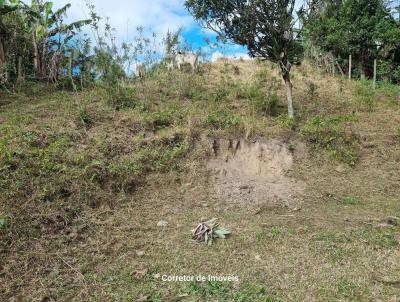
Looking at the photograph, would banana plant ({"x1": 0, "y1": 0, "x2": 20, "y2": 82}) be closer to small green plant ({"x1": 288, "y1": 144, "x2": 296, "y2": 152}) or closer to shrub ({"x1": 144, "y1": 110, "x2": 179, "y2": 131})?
shrub ({"x1": 144, "y1": 110, "x2": 179, "y2": 131})

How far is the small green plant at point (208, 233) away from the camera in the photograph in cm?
464

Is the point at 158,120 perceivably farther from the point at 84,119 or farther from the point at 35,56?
the point at 35,56

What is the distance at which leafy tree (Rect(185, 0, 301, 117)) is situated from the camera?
312 inches

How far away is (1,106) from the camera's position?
25.5 ft

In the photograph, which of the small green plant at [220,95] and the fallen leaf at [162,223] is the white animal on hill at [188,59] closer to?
the small green plant at [220,95]

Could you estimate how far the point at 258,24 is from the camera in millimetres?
8055

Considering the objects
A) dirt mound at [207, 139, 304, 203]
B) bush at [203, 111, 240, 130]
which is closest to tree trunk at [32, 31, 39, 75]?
bush at [203, 111, 240, 130]

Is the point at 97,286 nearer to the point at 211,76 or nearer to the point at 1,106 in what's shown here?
the point at 1,106

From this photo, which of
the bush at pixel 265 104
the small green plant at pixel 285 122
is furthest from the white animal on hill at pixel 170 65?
the small green plant at pixel 285 122

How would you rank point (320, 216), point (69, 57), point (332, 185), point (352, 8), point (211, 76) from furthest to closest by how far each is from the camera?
point (352, 8)
point (211, 76)
point (69, 57)
point (332, 185)
point (320, 216)

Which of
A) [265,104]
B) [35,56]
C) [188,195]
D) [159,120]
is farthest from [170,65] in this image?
[188,195]

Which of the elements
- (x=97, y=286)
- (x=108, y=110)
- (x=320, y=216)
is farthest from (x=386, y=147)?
(x=97, y=286)

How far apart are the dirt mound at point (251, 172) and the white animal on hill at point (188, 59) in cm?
443

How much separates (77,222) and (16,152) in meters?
1.63
